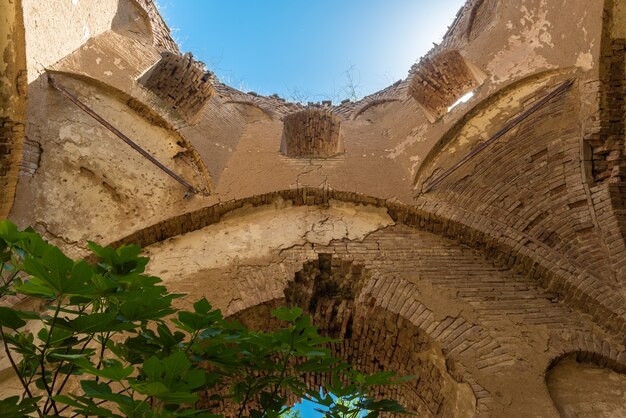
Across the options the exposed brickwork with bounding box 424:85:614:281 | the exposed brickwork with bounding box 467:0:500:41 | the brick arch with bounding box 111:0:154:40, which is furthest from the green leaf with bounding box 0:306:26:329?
the exposed brickwork with bounding box 467:0:500:41

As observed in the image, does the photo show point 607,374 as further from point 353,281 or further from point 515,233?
point 353,281

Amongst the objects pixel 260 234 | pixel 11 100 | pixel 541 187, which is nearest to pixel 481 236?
pixel 541 187

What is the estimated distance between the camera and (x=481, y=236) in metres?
5.86

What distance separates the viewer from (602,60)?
5949mm

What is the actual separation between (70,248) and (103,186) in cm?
82

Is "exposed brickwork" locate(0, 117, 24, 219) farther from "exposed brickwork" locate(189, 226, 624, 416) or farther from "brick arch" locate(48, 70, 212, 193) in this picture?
"exposed brickwork" locate(189, 226, 624, 416)

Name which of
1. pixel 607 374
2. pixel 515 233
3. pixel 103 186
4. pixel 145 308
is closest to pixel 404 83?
pixel 515 233

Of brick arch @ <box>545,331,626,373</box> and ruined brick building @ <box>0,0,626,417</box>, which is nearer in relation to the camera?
brick arch @ <box>545,331,626,373</box>

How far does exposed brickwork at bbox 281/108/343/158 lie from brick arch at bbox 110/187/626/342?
2.71 ft

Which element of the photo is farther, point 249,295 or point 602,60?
point 602,60

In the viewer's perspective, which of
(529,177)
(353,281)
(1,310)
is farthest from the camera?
(529,177)

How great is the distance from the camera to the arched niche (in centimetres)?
429

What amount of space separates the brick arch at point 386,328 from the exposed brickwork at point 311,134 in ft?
6.17

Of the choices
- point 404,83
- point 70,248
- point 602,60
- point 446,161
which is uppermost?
point 404,83
